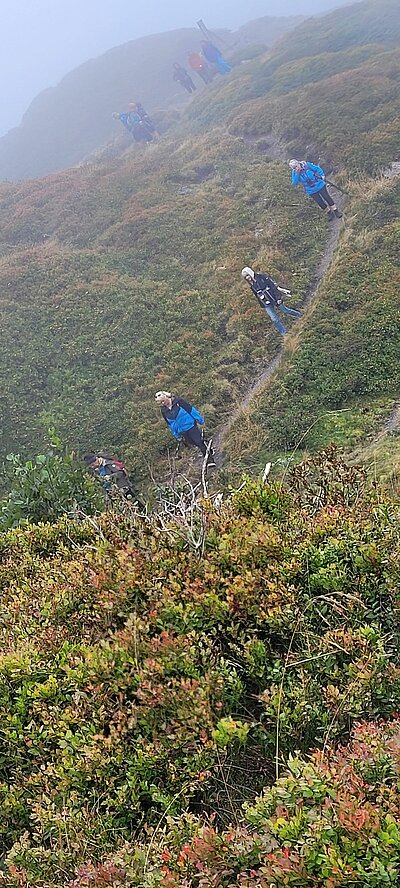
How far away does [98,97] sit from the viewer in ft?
299

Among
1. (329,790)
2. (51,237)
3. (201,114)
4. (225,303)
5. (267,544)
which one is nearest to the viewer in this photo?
(329,790)

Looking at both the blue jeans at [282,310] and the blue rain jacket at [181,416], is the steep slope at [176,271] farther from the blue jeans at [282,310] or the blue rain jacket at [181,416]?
the blue rain jacket at [181,416]

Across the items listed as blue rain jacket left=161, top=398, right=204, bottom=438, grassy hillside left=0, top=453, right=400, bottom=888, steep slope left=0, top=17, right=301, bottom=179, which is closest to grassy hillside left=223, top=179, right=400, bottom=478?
blue rain jacket left=161, top=398, right=204, bottom=438

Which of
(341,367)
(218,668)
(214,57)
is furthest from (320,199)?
(214,57)

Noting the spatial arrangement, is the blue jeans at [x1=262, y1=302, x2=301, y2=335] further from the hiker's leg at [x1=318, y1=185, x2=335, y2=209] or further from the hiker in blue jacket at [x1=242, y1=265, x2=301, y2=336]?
the hiker's leg at [x1=318, y1=185, x2=335, y2=209]

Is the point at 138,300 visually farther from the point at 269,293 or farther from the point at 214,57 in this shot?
the point at 214,57

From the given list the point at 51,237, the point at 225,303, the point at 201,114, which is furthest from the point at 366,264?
the point at 201,114

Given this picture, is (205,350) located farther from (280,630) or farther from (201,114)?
(201,114)

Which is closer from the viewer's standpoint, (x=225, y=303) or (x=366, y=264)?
(x=366, y=264)

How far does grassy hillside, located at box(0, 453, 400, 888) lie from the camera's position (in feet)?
9.84

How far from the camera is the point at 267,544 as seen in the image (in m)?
5.00

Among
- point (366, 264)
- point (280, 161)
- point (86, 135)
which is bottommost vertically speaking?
point (366, 264)

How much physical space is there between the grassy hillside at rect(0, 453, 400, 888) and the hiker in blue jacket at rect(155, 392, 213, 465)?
8.94m

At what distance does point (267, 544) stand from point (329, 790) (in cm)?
225
